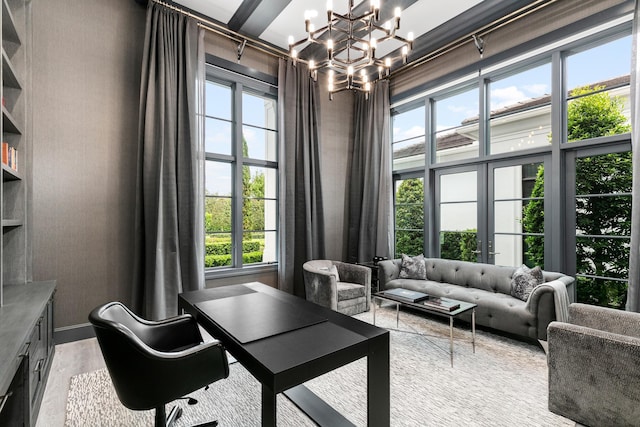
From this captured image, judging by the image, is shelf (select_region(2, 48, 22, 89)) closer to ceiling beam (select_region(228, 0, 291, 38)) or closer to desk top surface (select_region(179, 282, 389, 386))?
desk top surface (select_region(179, 282, 389, 386))

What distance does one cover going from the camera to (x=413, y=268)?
4328 millimetres

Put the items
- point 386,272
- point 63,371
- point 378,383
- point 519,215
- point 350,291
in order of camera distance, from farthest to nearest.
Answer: point 386,272
point 350,291
point 519,215
point 63,371
point 378,383

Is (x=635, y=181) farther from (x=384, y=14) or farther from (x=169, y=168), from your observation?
(x=169, y=168)

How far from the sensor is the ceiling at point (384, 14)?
3.49 meters

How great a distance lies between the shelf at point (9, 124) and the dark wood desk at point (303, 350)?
1.96 meters

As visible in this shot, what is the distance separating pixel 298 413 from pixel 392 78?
16.6 feet

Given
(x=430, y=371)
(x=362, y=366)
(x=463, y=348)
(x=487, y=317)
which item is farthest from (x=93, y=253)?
(x=487, y=317)

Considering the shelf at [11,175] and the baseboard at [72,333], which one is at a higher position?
the shelf at [11,175]

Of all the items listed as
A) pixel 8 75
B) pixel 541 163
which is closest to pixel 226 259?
pixel 8 75

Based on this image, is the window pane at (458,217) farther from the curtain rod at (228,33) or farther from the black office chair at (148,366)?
the black office chair at (148,366)

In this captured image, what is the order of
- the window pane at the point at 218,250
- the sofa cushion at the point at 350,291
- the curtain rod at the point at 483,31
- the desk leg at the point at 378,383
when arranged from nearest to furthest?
the desk leg at the point at 378,383 → the curtain rod at the point at 483,31 → the sofa cushion at the point at 350,291 → the window pane at the point at 218,250

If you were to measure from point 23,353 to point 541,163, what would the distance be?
488 cm

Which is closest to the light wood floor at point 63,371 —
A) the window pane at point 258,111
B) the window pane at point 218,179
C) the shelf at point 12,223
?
the shelf at point 12,223

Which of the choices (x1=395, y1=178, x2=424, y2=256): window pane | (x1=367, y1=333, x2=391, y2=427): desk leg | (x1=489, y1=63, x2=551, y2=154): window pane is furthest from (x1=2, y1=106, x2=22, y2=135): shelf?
(x1=489, y1=63, x2=551, y2=154): window pane
